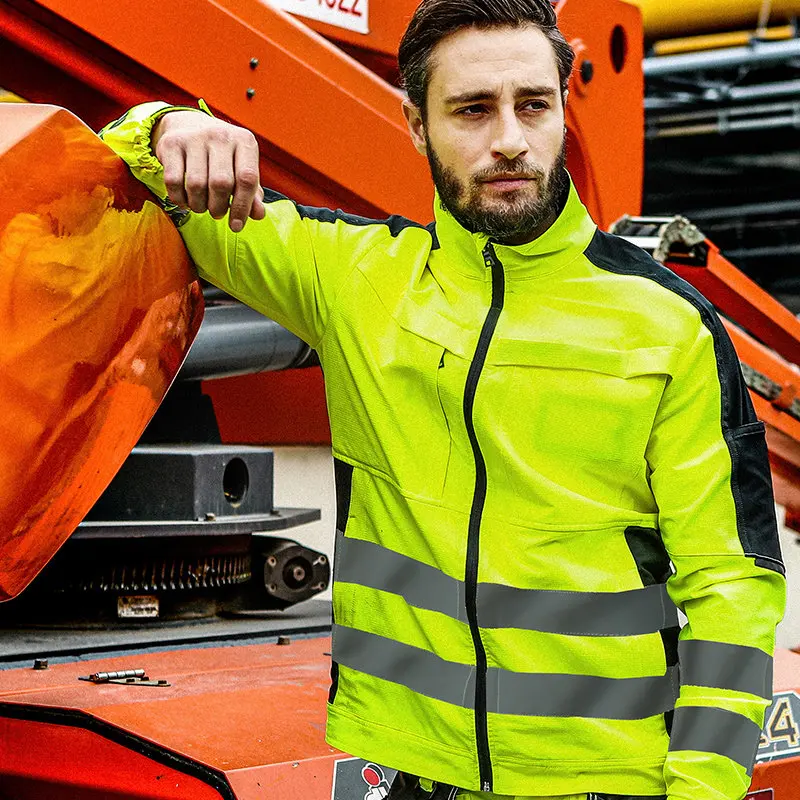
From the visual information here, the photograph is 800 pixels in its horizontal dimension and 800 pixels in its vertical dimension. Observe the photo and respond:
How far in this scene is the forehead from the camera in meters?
1.31

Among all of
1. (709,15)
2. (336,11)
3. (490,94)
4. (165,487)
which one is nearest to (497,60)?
(490,94)

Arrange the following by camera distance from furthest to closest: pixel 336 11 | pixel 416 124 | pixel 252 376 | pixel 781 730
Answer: pixel 252 376 < pixel 336 11 < pixel 781 730 < pixel 416 124

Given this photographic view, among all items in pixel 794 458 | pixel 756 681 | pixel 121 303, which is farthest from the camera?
pixel 794 458

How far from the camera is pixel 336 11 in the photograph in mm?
2768

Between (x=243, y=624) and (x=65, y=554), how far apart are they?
353mm

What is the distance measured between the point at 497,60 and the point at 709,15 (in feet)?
19.6

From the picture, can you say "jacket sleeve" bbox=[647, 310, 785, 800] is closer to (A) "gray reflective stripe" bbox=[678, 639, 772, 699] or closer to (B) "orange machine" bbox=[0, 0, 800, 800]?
(A) "gray reflective stripe" bbox=[678, 639, 772, 699]

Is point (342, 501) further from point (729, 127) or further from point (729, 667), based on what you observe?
point (729, 127)

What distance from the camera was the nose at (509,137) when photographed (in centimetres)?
129

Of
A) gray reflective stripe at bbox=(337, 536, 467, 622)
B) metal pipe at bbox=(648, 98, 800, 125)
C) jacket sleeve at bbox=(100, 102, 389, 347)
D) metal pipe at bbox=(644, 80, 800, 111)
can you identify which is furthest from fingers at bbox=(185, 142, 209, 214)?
metal pipe at bbox=(648, 98, 800, 125)

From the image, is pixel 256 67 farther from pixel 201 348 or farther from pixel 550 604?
pixel 550 604

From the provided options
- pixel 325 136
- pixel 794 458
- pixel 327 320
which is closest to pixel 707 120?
pixel 794 458

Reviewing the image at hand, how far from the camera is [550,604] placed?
130 cm

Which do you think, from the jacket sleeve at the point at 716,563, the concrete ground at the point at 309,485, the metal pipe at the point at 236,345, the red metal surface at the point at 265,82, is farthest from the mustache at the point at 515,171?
the concrete ground at the point at 309,485
